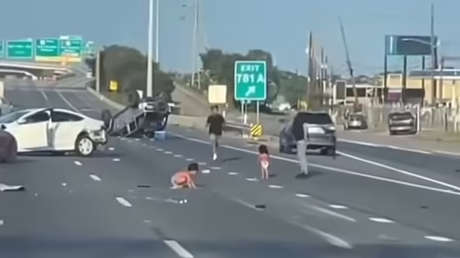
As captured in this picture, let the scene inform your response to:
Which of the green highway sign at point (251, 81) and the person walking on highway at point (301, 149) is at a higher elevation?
the green highway sign at point (251, 81)

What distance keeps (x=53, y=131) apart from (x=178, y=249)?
27466 mm

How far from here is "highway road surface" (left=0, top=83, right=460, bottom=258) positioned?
1616 cm

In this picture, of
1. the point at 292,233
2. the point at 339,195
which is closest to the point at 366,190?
the point at 339,195

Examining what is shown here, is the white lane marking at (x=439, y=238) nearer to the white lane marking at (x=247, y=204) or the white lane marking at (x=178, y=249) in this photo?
the white lane marking at (x=178, y=249)

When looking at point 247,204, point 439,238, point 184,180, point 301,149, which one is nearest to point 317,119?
point 301,149

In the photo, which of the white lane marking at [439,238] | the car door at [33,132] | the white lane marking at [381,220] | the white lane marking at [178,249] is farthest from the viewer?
the car door at [33,132]

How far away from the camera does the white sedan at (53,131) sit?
42.5 m

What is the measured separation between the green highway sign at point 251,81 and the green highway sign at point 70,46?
218ft

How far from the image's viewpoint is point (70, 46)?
128 m

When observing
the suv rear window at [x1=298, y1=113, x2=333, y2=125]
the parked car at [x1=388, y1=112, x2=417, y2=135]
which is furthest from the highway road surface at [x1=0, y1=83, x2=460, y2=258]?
the parked car at [x1=388, y1=112, x2=417, y2=135]

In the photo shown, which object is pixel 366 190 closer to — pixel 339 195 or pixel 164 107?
pixel 339 195

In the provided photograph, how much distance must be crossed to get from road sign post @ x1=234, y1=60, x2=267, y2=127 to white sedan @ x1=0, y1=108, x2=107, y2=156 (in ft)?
55.8

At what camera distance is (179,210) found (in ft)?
72.0

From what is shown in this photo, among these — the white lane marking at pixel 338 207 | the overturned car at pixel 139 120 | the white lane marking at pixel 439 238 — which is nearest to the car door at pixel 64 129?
the white lane marking at pixel 338 207
